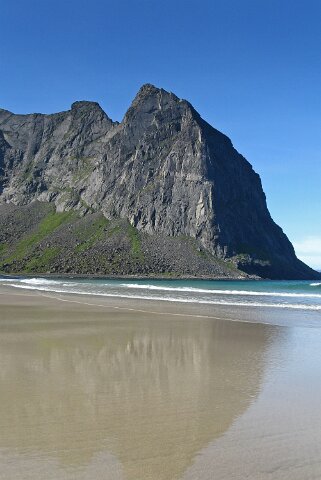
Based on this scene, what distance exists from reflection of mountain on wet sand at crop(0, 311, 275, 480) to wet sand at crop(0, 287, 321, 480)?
3 cm

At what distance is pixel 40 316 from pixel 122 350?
14.6 metres

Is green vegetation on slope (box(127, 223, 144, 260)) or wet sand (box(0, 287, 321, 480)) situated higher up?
green vegetation on slope (box(127, 223, 144, 260))

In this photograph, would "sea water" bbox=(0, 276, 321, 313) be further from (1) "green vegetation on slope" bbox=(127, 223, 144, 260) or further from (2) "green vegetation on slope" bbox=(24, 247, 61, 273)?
(2) "green vegetation on slope" bbox=(24, 247, 61, 273)

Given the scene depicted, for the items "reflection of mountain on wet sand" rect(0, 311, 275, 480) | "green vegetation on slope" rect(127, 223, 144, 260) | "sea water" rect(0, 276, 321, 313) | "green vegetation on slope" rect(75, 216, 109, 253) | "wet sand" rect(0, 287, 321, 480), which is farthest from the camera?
"green vegetation on slope" rect(75, 216, 109, 253)

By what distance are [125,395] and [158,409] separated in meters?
1.22

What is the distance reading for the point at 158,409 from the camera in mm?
9344

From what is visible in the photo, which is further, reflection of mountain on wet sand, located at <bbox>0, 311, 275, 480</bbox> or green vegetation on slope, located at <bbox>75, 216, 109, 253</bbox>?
green vegetation on slope, located at <bbox>75, 216, 109, 253</bbox>

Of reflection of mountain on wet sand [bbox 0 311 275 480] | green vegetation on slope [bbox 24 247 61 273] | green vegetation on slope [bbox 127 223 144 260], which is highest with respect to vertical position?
green vegetation on slope [bbox 127 223 144 260]

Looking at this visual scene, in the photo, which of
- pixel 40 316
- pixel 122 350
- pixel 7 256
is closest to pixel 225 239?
pixel 7 256

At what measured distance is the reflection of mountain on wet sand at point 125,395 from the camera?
716 cm

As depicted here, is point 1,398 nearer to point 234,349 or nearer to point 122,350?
point 122,350

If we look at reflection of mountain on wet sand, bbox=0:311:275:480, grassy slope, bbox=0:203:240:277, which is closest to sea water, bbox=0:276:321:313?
reflection of mountain on wet sand, bbox=0:311:275:480

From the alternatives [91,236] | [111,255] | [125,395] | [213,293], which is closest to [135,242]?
[111,255]

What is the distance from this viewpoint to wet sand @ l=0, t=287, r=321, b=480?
6.68m
